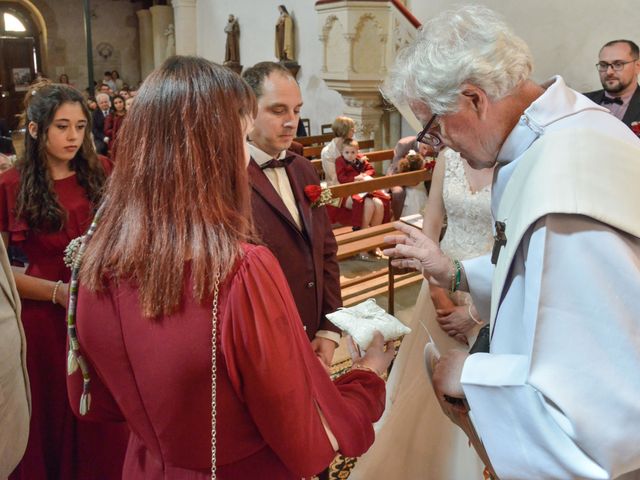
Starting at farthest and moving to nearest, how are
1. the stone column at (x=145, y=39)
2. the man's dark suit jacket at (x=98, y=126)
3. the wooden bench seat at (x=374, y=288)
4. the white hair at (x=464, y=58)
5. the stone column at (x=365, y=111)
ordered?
1. the stone column at (x=145, y=39)
2. the stone column at (x=365, y=111)
3. the man's dark suit jacket at (x=98, y=126)
4. the wooden bench seat at (x=374, y=288)
5. the white hair at (x=464, y=58)

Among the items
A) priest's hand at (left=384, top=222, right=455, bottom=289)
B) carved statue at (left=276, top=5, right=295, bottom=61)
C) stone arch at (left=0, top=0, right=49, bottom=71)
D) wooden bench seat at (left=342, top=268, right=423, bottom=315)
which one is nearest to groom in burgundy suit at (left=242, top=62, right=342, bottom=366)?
priest's hand at (left=384, top=222, right=455, bottom=289)

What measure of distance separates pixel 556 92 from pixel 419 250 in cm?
78

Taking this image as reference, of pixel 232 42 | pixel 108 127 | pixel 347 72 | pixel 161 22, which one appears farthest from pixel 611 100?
pixel 161 22

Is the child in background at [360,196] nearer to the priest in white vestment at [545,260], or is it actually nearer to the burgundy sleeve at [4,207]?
the burgundy sleeve at [4,207]

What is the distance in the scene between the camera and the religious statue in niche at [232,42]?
1433 centimetres

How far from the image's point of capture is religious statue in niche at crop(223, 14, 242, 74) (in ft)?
47.0

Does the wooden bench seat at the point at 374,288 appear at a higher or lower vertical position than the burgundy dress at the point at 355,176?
lower

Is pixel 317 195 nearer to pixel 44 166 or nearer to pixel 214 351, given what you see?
pixel 44 166

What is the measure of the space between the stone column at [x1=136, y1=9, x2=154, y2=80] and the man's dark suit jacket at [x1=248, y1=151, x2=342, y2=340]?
57.1ft

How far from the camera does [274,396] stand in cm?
110

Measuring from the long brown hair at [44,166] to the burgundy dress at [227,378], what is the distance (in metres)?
1.22

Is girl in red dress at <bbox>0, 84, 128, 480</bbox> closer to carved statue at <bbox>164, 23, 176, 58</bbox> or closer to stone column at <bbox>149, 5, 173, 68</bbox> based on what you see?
carved statue at <bbox>164, 23, 176, 58</bbox>

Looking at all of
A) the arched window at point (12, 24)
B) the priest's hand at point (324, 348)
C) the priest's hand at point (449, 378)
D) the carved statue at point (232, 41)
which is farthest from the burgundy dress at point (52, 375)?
the arched window at point (12, 24)

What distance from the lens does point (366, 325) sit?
1636mm
